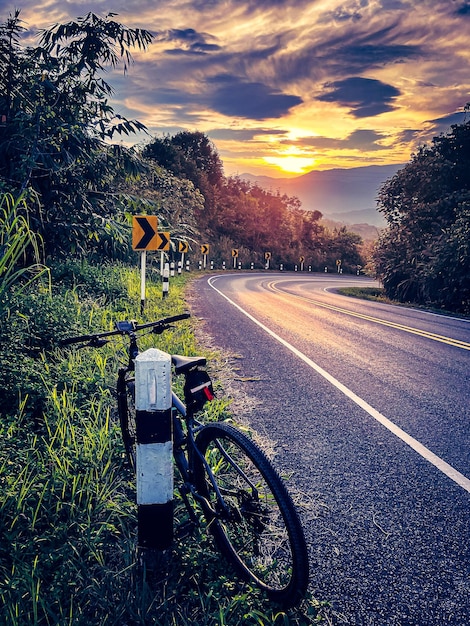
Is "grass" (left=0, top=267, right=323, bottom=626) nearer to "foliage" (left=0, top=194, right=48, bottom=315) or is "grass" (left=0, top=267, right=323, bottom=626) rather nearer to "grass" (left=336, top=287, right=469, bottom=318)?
"foliage" (left=0, top=194, right=48, bottom=315)

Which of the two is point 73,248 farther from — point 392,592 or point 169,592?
point 392,592

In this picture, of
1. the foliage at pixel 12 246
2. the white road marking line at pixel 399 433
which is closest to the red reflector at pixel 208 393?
the foliage at pixel 12 246

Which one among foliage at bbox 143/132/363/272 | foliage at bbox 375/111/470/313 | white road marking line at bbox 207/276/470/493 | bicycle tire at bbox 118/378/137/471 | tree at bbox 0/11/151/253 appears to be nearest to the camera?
bicycle tire at bbox 118/378/137/471

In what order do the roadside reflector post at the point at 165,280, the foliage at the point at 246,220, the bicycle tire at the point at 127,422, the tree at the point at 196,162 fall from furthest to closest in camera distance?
the foliage at the point at 246,220
the tree at the point at 196,162
the roadside reflector post at the point at 165,280
the bicycle tire at the point at 127,422

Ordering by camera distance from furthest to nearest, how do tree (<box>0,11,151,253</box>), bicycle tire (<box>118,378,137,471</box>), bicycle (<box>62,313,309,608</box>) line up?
tree (<box>0,11,151,253</box>)
bicycle tire (<box>118,378,137,471</box>)
bicycle (<box>62,313,309,608</box>)

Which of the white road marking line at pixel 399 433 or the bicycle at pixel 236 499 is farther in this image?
the white road marking line at pixel 399 433

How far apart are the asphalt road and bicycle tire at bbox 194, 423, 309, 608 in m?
0.23

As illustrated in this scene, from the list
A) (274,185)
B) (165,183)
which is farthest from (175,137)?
(165,183)

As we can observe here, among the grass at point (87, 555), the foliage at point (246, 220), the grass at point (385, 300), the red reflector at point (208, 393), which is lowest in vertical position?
the grass at point (87, 555)

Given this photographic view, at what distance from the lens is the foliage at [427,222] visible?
18.4 meters

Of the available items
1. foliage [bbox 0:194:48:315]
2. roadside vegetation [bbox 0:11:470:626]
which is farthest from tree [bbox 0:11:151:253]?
foliage [bbox 0:194:48:315]

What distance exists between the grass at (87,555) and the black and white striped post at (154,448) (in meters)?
0.23

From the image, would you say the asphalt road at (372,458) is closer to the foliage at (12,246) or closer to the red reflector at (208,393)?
the red reflector at (208,393)

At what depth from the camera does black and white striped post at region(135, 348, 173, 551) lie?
2133mm
